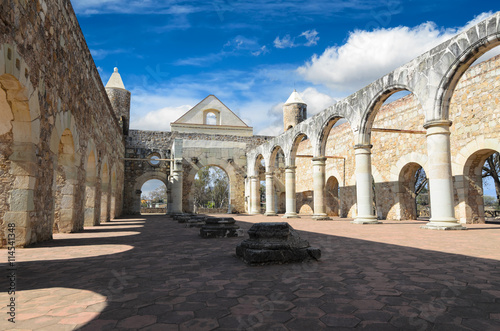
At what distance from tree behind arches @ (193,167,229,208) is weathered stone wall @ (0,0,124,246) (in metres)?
28.8

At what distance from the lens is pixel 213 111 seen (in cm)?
3394

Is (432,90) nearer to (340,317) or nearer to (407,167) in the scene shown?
A: (407,167)

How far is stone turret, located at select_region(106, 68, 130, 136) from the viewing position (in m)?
22.2

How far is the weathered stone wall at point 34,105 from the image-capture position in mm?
→ 4387

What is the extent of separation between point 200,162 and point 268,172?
5.26m

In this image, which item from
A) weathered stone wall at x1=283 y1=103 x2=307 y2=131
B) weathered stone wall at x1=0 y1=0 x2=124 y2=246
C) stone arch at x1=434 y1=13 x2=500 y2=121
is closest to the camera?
weathered stone wall at x1=0 y1=0 x2=124 y2=246

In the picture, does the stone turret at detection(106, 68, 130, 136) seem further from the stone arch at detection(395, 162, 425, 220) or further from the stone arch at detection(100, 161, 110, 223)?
the stone arch at detection(395, 162, 425, 220)

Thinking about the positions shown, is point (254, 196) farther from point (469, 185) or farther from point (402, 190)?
point (469, 185)

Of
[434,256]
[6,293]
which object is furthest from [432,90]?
[6,293]

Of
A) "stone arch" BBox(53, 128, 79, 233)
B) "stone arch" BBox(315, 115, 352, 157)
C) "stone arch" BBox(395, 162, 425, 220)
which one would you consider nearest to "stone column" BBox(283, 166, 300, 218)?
"stone arch" BBox(315, 115, 352, 157)

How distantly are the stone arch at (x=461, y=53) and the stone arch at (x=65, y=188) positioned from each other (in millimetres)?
8438

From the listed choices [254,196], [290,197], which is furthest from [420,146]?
[254,196]

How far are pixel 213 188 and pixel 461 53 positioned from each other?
31.4 metres

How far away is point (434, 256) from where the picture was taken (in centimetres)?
407
